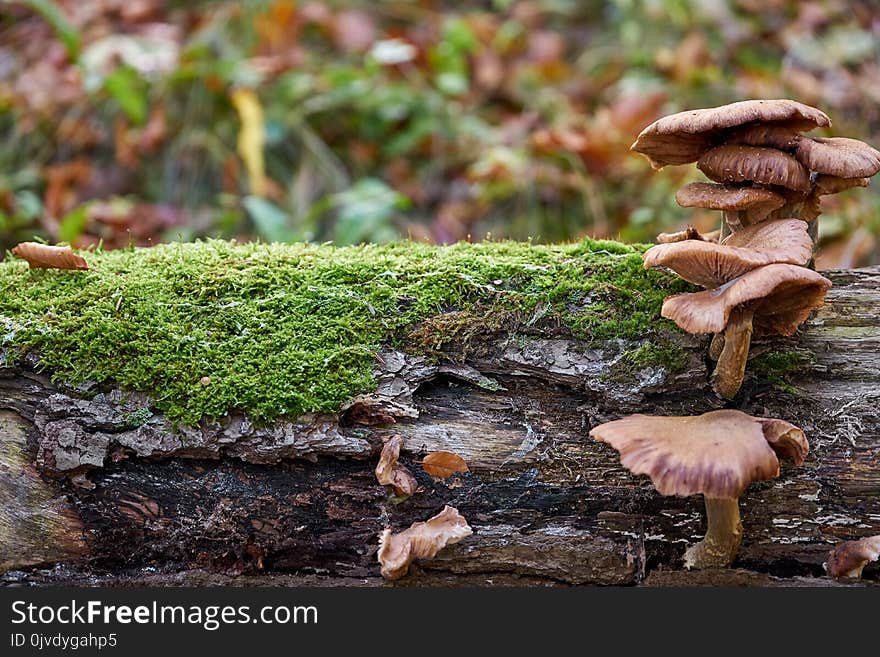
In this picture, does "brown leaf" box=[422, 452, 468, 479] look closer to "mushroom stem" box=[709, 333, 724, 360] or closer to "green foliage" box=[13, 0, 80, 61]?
"mushroom stem" box=[709, 333, 724, 360]

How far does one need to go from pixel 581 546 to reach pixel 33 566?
76.8 inches

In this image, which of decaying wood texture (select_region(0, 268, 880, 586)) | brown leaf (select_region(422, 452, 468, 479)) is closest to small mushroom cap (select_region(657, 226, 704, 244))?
decaying wood texture (select_region(0, 268, 880, 586))

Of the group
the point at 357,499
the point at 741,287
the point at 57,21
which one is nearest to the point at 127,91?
the point at 57,21

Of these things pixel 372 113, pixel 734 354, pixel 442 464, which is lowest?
pixel 442 464

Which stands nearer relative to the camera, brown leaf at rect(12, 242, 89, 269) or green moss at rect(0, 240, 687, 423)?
green moss at rect(0, 240, 687, 423)

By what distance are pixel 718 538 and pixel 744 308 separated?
0.80 metres

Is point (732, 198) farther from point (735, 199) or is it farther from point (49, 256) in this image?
point (49, 256)

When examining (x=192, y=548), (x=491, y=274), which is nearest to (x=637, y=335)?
(x=491, y=274)

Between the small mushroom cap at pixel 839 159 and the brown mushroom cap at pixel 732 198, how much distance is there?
0.54ft

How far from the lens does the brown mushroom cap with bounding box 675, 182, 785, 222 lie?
2.65 meters

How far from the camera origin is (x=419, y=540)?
2506 mm

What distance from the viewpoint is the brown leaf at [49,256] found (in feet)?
9.80

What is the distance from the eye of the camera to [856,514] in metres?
2.65

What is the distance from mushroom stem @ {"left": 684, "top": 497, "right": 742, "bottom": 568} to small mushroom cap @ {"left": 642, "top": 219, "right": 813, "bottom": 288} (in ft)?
2.48
